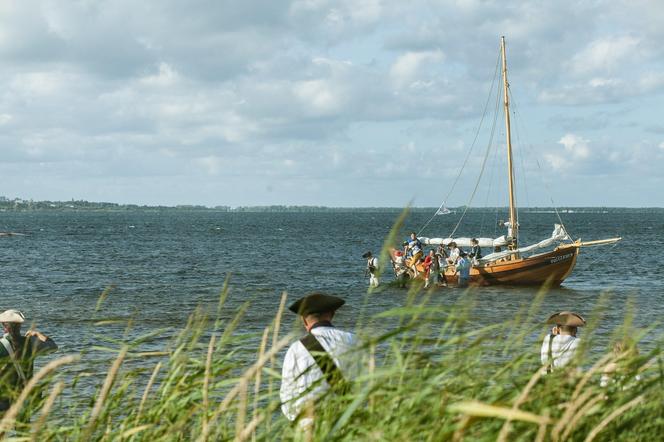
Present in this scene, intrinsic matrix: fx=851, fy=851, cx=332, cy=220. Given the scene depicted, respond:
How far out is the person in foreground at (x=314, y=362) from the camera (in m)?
3.82

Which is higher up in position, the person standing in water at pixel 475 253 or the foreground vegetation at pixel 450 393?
the foreground vegetation at pixel 450 393

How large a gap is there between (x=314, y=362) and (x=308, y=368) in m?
0.51

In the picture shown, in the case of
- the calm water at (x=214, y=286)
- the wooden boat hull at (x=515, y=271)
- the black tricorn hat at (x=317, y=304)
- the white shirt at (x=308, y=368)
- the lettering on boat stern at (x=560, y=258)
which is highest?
the black tricorn hat at (x=317, y=304)

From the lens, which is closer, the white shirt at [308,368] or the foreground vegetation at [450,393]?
the foreground vegetation at [450,393]

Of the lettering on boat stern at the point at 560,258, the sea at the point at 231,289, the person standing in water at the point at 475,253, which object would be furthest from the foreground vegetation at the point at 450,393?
the lettering on boat stern at the point at 560,258

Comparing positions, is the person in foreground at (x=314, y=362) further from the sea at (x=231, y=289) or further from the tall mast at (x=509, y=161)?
the tall mast at (x=509, y=161)

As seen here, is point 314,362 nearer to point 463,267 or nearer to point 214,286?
point 463,267

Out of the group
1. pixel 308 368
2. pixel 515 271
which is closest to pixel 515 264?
pixel 515 271

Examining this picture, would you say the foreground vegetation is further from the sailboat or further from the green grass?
the sailboat

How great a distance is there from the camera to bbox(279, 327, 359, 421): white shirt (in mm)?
3859

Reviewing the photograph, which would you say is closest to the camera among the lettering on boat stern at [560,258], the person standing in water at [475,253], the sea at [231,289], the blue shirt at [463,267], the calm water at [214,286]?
the sea at [231,289]

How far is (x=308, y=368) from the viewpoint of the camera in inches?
148

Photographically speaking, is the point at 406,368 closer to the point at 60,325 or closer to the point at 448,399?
the point at 448,399

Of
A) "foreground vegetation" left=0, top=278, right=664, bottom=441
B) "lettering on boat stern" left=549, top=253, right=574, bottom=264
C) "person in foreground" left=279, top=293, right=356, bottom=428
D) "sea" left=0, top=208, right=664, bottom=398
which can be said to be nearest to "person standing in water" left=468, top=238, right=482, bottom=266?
"sea" left=0, top=208, right=664, bottom=398
